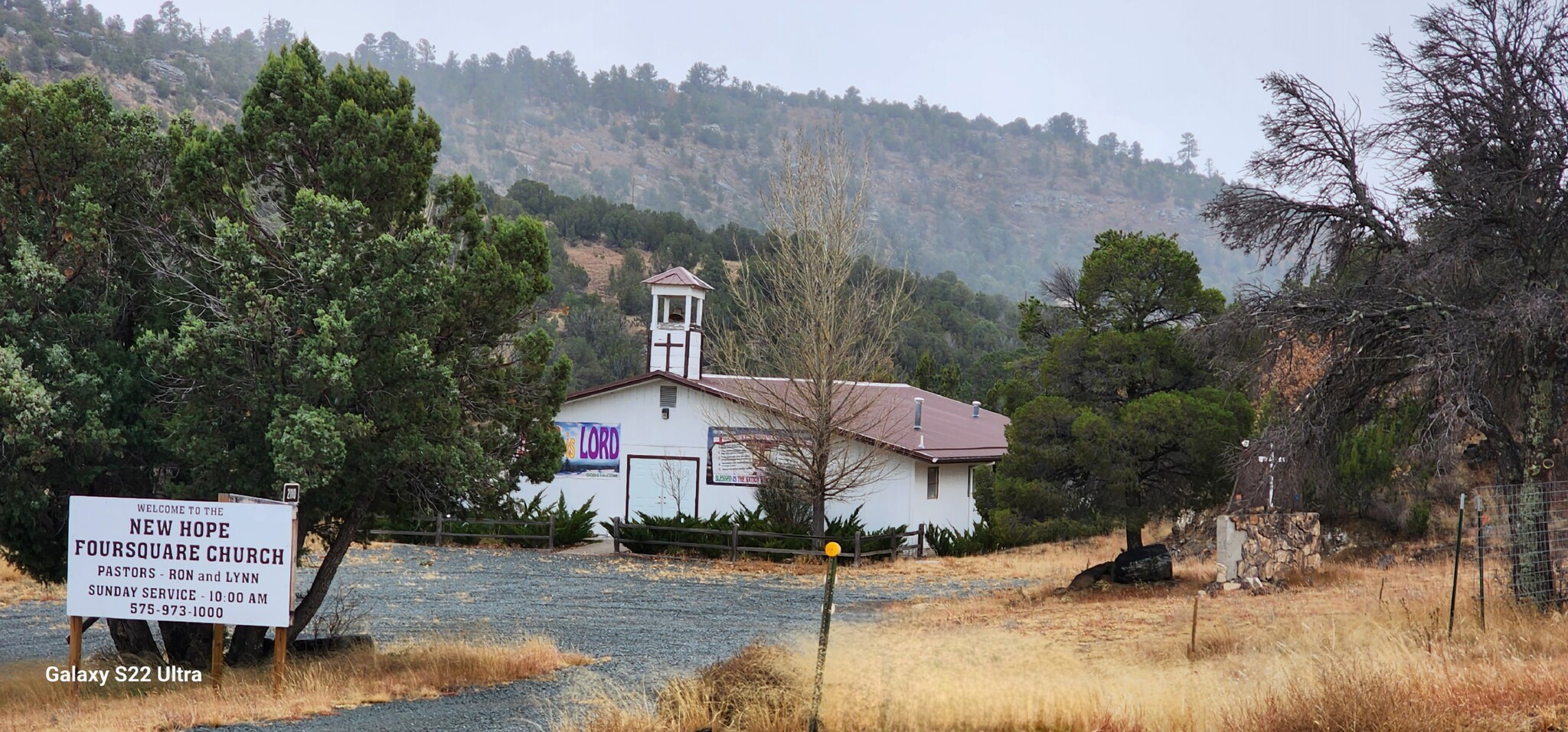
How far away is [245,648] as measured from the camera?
507 inches

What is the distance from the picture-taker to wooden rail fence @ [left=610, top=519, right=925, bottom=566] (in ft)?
86.4

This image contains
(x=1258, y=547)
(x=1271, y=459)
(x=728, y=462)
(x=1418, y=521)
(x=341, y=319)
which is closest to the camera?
(x=341, y=319)

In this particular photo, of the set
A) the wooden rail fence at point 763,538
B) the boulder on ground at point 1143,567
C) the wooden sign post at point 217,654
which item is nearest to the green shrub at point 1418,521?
the boulder on ground at point 1143,567

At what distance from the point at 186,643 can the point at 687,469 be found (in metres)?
17.9

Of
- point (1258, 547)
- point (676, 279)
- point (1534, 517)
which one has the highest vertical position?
point (676, 279)

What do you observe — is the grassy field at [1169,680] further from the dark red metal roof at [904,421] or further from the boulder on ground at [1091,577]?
the dark red metal roof at [904,421]

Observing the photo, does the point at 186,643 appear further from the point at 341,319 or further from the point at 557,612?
the point at 557,612

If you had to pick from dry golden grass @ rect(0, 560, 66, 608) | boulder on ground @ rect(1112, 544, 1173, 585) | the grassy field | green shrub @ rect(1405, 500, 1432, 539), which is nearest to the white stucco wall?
boulder on ground @ rect(1112, 544, 1173, 585)

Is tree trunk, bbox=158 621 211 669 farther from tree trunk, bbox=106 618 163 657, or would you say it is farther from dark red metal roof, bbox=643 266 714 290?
dark red metal roof, bbox=643 266 714 290

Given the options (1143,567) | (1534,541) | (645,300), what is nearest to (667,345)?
(1143,567)

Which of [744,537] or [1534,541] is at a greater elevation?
[1534,541]

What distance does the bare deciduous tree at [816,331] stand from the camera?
85.8ft

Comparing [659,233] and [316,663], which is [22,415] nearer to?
[316,663]

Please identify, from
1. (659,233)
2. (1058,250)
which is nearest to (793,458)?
(659,233)
